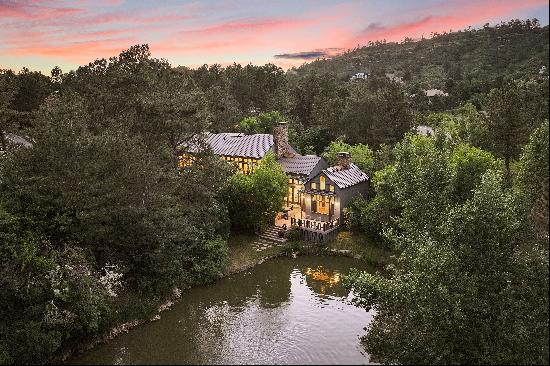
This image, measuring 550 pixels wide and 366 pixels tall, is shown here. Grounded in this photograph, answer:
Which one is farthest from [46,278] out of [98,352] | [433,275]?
[433,275]

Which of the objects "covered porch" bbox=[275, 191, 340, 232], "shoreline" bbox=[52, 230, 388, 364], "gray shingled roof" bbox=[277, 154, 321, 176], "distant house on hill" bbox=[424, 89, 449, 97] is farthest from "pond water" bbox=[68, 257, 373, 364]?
"distant house on hill" bbox=[424, 89, 449, 97]

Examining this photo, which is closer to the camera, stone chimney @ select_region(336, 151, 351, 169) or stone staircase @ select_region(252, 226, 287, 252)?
stone staircase @ select_region(252, 226, 287, 252)

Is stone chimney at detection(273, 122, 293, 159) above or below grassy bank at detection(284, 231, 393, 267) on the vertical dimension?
above

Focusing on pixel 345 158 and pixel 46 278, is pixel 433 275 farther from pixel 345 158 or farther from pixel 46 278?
pixel 345 158

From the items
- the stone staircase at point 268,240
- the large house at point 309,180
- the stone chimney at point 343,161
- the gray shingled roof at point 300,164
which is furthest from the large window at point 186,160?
the stone chimney at point 343,161

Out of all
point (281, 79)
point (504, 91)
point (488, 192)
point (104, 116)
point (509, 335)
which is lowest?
point (509, 335)

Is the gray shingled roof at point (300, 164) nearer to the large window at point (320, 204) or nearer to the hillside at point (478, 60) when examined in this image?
the large window at point (320, 204)

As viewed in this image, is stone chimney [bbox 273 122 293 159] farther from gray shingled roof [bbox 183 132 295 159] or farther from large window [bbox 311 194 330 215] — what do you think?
large window [bbox 311 194 330 215]
